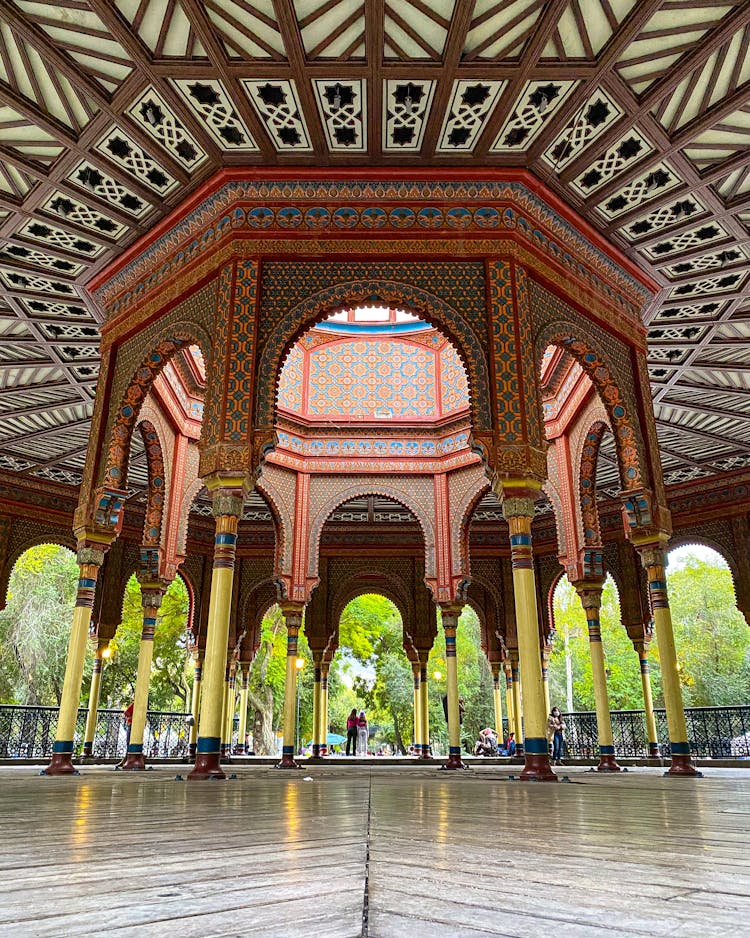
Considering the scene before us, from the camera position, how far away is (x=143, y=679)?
11.3 meters

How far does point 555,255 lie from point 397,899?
8.86 metres

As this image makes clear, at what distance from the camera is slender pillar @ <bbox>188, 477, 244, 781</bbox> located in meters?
7.19

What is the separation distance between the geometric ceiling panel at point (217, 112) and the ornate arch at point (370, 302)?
194 centimetres

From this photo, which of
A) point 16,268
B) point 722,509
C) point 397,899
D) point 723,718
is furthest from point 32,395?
point 723,718

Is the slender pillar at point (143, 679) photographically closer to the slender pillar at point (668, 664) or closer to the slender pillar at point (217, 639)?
the slender pillar at point (217, 639)

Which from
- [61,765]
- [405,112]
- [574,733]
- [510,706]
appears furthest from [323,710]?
[405,112]

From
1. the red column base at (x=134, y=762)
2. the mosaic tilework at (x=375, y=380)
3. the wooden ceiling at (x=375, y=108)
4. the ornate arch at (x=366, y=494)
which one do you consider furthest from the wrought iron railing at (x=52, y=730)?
the wooden ceiling at (x=375, y=108)

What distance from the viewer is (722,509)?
16719 mm

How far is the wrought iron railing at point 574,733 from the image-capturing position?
1623 centimetres

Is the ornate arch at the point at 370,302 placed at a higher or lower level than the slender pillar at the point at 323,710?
higher

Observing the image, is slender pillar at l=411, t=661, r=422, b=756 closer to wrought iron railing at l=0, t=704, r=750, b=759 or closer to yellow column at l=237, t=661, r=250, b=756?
wrought iron railing at l=0, t=704, r=750, b=759

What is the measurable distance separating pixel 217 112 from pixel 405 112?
2.06 meters

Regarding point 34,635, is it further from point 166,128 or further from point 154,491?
point 166,128

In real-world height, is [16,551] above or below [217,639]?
above
